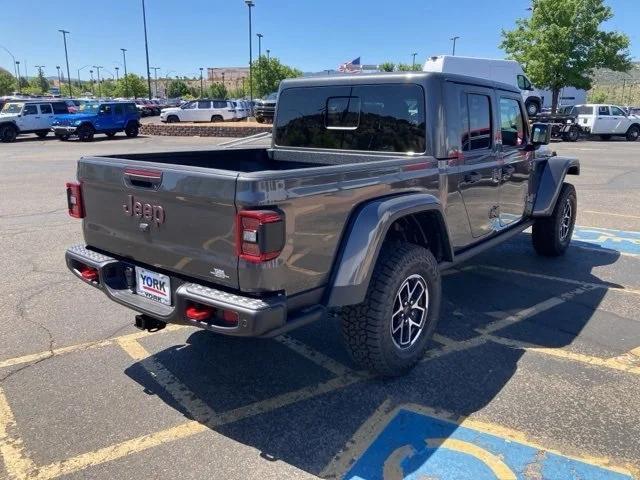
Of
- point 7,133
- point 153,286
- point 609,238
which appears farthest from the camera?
point 7,133

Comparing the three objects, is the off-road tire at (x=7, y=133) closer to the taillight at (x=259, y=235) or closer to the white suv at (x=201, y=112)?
the white suv at (x=201, y=112)

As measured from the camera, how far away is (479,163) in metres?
4.24

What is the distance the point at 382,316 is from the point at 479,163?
1811mm

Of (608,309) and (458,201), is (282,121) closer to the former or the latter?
(458,201)

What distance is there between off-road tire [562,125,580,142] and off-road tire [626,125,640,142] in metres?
3.89

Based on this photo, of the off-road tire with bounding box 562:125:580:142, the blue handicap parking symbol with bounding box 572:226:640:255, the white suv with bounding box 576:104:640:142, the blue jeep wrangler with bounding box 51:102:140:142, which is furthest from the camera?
the white suv with bounding box 576:104:640:142

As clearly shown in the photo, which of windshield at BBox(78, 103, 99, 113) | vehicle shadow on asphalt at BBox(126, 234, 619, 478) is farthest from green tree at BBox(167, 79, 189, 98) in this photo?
vehicle shadow on asphalt at BBox(126, 234, 619, 478)

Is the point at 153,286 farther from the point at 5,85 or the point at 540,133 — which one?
the point at 5,85

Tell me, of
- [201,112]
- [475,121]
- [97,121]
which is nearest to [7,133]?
[97,121]

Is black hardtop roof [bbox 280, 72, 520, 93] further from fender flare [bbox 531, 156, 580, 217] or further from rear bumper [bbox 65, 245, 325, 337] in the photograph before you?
rear bumper [bbox 65, 245, 325, 337]

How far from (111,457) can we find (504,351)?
2697mm

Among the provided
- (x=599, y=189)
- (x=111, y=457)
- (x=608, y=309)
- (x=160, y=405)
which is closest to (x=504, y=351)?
(x=608, y=309)

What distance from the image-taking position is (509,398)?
320 centimetres

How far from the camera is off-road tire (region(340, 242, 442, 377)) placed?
3123mm
